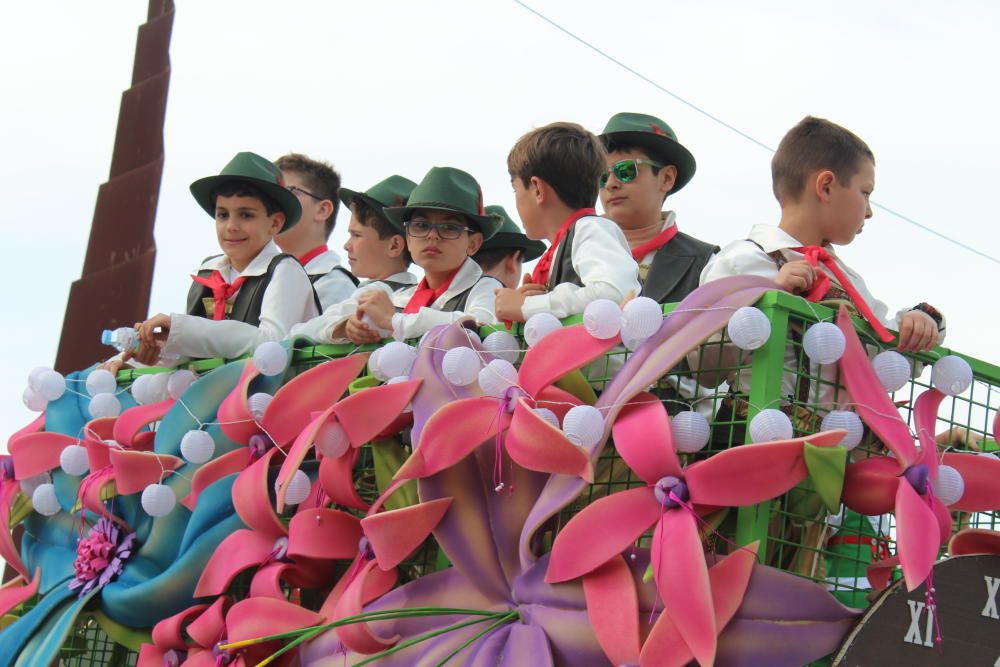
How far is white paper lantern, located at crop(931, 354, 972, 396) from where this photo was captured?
10.3 feet

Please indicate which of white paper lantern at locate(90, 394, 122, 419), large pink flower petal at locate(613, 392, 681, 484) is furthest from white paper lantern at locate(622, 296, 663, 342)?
Answer: white paper lantern at locate(90, 394, 122, 419)

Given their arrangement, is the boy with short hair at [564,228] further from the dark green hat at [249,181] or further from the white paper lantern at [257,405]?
the dark green hat at [249,181]

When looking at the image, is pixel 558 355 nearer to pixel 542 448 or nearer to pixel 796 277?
pixel 542 448

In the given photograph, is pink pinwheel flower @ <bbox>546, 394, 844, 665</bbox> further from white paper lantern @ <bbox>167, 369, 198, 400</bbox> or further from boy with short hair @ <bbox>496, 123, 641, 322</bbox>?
white paper lantern @ <bbox>167, 369, 198, 400</bbox>

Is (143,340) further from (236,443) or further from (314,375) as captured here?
(314,375)

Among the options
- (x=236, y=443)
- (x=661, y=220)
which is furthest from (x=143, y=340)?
(x=661, y=220)

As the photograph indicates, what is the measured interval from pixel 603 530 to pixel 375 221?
334 centimetres

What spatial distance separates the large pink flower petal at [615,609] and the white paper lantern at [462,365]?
66 centimetres

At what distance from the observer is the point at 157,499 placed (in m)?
3.91

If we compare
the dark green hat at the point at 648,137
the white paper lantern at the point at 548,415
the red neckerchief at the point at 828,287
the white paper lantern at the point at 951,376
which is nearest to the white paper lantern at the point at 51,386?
the dark green hat at the point at 648,137

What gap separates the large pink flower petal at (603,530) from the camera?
2805 millimetres

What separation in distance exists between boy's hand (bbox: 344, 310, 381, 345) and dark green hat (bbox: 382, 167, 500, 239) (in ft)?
2.56

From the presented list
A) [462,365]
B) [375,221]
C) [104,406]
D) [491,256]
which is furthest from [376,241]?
[462,365]

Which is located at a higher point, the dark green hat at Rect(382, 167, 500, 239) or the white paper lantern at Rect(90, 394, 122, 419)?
the dark green hat at Rect(382, 167, 500, 239)
